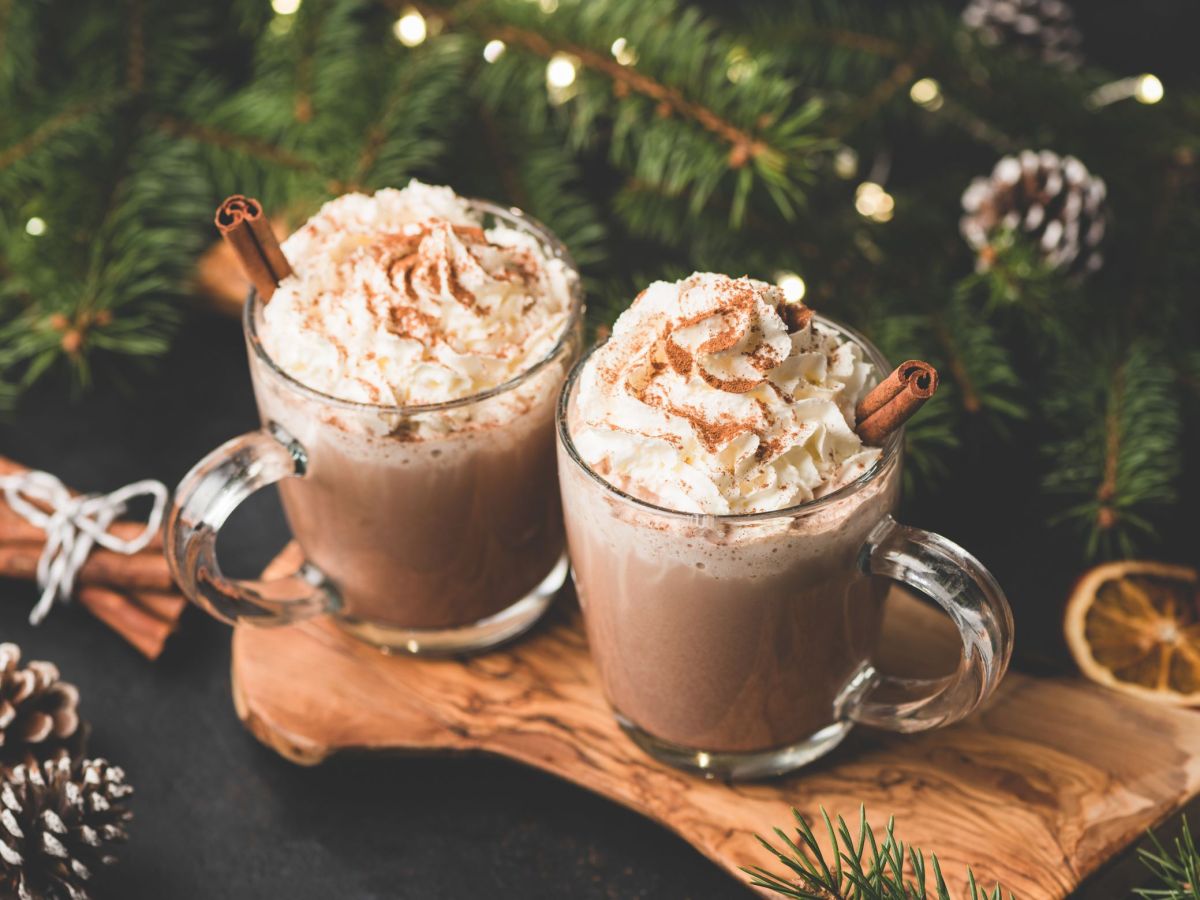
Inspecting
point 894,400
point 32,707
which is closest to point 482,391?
point 894,400

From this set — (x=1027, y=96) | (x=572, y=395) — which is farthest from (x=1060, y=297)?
(x=572, y=395)

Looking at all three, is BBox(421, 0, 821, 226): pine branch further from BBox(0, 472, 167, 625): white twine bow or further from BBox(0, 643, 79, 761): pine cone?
BBox(0, 643, 79, 761): pine cone

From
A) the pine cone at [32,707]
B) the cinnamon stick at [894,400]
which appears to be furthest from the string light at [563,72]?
the pine cone at [32,707]

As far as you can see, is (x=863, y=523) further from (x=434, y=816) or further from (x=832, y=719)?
(x=434, y=816)

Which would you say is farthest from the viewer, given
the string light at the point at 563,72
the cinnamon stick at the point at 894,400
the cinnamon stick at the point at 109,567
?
the string light at the point at 563,72

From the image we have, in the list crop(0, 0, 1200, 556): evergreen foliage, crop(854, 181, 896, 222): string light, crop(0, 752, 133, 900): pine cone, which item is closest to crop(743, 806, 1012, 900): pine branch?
crop(0, 0, 1200, 556): evergreen foliage

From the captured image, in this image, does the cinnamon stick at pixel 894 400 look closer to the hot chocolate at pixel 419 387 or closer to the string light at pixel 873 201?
the hot chocolate at pixel 419 387
